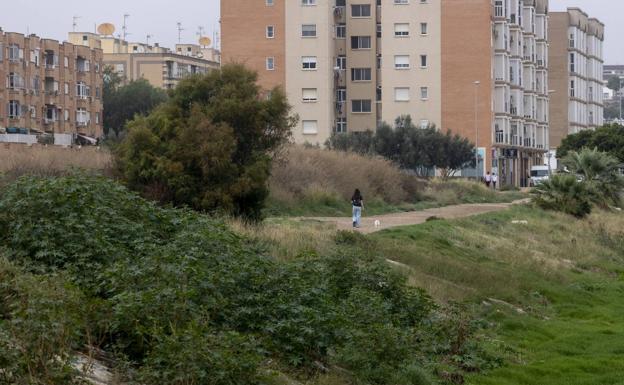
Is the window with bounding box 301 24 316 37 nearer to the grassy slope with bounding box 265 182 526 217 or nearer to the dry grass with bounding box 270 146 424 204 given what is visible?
the grassy slope with bounding box 265 182 526 217

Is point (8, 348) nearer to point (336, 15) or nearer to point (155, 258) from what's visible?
point (155, 258)

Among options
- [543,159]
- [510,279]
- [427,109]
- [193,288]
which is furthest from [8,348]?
[543,159]

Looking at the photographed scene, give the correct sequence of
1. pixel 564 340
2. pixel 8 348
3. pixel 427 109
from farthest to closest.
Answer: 1. pixel 427 109
2. pixel 564 340
3. pixel 8 348

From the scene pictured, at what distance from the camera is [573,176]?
54500mm

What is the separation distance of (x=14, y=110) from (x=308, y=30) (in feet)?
77.1

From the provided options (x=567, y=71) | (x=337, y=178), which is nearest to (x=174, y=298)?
(x=337, y=178)

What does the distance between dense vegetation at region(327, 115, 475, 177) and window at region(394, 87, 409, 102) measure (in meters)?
12.6

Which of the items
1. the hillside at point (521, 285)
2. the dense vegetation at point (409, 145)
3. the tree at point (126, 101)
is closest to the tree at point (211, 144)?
the hillside at point (521, 285)

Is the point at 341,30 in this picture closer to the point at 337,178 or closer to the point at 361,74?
the point at 361,74

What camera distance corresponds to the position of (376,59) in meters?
94.5

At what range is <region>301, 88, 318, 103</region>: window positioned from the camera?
9288 centimetres

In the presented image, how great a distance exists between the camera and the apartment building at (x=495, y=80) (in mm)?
91250

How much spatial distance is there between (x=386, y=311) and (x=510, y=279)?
11.5 m

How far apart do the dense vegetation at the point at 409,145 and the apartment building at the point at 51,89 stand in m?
22.2
